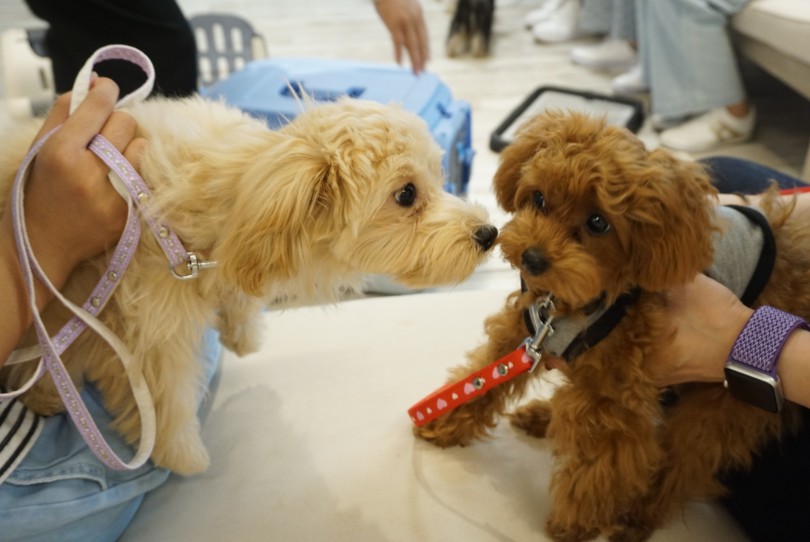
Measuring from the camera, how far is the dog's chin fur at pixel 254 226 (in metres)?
0.82

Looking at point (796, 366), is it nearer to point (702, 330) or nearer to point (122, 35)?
point (702, 330)

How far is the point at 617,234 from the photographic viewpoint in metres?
0.82

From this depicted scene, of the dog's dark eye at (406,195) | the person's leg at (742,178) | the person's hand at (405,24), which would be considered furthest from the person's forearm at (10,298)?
the person's leg at (742,178)

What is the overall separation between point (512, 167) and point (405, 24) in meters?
0.76

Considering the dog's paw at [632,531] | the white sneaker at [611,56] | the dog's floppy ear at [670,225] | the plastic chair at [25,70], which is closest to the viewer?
the dog's floppy ear at [670,225]

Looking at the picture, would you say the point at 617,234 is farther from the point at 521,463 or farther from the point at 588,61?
the point at 588,61

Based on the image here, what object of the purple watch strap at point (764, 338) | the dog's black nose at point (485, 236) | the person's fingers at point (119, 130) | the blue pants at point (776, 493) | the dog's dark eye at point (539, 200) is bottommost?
the blue pants at point (776, 493)

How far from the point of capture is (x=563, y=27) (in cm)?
346

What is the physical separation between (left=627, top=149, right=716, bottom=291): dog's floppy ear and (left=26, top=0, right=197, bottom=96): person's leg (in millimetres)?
1313

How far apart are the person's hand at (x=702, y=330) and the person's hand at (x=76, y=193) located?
793 mm

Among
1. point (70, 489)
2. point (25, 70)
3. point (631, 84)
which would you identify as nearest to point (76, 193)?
point (70, 489)

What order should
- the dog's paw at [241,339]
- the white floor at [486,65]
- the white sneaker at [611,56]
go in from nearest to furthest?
1. the dog's paw at [241,339]
2. the white floor at [486,65]
3. the white sneaker at [611,56]

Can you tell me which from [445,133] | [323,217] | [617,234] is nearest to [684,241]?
[617,234]

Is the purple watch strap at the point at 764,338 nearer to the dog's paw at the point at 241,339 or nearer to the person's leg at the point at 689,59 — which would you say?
the dog's paw at the point at 241,339
